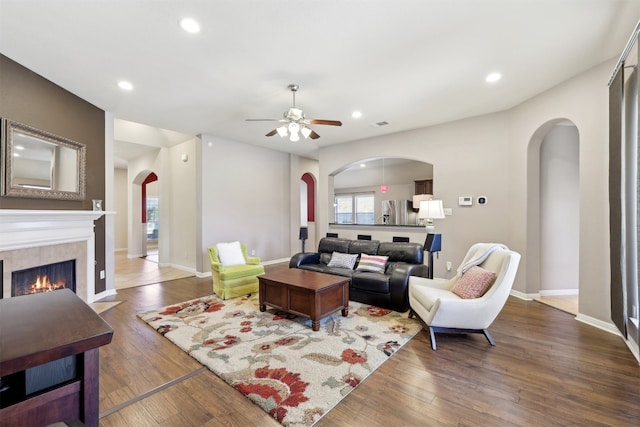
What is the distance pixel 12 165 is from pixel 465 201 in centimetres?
618

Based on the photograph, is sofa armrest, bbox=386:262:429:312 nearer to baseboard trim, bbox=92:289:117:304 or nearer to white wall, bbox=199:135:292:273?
white wall, bbox=199:135:292:273

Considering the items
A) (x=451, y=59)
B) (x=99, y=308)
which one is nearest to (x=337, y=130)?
(x=451, y=59)

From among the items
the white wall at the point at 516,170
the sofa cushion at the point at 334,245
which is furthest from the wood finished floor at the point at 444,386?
the sofa cushion at the point at 334,245

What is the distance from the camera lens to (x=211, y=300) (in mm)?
4148

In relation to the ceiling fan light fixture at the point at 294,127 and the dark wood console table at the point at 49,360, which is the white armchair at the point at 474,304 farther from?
the dark wood console table at the point at 49,360

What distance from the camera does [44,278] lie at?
11.4 ft

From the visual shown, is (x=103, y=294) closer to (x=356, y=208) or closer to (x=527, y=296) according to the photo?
(x=527, y=296)

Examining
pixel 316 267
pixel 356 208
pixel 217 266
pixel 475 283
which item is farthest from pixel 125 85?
pixel 356 208

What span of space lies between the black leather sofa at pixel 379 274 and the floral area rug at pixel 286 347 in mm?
174

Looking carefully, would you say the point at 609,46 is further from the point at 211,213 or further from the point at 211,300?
the point at 211,213

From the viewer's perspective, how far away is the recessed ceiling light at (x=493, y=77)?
11.1 ft

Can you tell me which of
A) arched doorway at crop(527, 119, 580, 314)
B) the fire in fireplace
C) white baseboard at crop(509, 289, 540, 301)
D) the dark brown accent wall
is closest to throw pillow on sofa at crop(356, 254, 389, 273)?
white baseboard at crop(509, 289, 540, 301)

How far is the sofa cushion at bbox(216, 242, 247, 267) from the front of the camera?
4574mm

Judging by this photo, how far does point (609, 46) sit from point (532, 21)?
1117 millimetres
